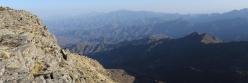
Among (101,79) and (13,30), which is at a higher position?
(13,30)

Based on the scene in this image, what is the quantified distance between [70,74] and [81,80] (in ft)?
6.72

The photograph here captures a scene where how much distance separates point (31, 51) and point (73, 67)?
563cm

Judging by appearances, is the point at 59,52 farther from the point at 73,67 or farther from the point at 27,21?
the point at 27,21

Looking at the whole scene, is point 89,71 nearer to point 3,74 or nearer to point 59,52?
point 59,52

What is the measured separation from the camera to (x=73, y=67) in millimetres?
38969

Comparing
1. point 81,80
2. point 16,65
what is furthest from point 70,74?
point 16,65

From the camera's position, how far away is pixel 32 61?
110ft

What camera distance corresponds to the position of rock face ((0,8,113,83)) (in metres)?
31.2

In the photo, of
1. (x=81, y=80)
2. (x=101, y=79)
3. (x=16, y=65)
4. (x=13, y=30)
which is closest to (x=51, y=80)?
(x=16, y=65)

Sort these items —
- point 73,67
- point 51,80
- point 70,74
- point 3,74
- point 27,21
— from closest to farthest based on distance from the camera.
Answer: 1. point 3,74
2. point 51,80
3. point 70,74
4. point 73,67
5. point 27,21

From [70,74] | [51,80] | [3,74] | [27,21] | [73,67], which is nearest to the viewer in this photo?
[3,74]

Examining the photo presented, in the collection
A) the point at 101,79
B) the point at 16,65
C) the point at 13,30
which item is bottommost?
the point at 101,79

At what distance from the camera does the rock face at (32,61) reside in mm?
31156

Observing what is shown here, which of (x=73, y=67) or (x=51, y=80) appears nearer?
(x=51, y=80)
